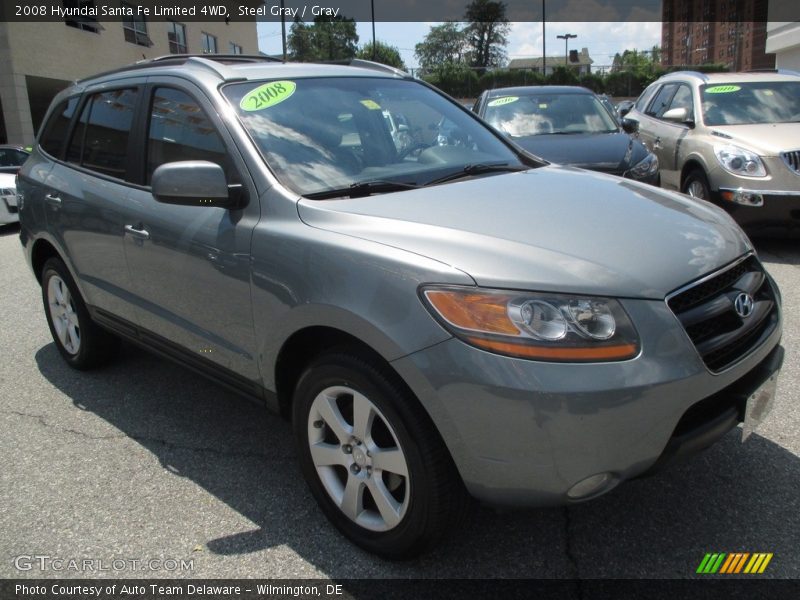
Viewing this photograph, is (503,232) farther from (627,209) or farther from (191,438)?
(191,438)

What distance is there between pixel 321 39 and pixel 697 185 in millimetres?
73276

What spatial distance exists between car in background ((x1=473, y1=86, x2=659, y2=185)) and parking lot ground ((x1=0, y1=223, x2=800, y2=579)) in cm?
302

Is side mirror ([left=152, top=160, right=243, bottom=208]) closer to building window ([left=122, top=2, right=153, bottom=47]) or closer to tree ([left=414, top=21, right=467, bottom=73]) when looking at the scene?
building window ([left=122, top=2, right=153, bottom=47])

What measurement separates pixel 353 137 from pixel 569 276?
1.42m

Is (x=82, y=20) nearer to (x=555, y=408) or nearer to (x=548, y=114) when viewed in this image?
(x=548, y=114)

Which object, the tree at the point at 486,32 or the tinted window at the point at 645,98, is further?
the tree at the point at 486,32

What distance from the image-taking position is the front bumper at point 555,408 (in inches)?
79.2

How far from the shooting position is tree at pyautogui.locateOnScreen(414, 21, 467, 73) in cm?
9631

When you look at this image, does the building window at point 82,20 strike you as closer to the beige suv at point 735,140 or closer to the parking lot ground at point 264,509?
the beige suv at point 735,140

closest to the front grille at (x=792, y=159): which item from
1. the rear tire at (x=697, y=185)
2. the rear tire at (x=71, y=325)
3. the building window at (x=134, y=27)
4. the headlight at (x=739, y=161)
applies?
the headlight at (x=739, y=161)

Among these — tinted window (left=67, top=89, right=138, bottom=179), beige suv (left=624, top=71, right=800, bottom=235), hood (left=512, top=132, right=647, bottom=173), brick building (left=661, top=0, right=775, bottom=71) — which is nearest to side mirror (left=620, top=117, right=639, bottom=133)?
beige suv (left=624, top=71, right=800, bottom=235)

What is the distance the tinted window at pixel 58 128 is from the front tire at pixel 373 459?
275cm

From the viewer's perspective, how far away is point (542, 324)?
2082mm

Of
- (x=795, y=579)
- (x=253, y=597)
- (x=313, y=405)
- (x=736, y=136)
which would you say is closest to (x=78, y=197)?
(x=313, y=405)
